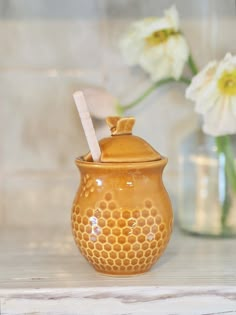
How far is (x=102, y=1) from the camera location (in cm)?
104

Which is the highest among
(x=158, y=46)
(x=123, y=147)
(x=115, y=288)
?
(x=158, y=46)

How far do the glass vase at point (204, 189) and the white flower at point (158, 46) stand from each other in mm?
142

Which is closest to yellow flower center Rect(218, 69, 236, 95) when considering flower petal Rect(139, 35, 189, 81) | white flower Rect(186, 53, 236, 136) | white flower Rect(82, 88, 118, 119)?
white flower Rect(186, 53, 236, 136)

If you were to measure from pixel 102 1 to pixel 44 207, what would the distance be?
38cm

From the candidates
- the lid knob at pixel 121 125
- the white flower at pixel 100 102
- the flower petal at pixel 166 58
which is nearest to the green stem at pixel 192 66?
the flower petal at pixel 166 58

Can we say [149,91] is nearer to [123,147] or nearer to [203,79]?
[203,79]

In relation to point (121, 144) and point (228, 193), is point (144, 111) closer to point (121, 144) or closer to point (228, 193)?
point (228, 193)

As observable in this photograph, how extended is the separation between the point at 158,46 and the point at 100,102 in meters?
0.13

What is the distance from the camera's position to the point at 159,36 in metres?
0.98

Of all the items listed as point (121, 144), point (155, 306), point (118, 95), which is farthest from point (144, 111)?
point (155, 306)

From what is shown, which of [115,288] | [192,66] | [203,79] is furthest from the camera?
[192,66]

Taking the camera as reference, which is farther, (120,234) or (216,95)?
(216,95)

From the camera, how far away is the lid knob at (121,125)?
2.52ft

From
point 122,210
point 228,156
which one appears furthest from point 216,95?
point 122,210
